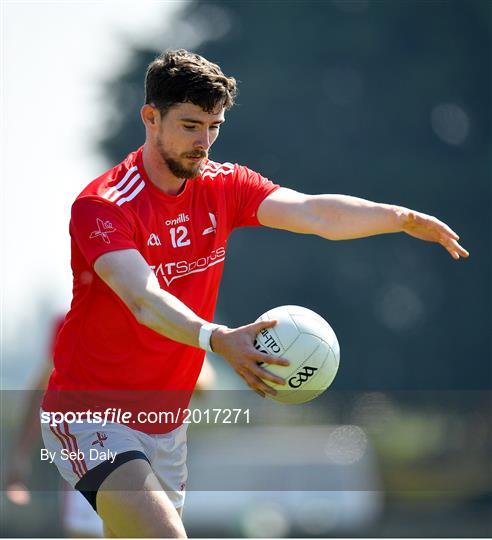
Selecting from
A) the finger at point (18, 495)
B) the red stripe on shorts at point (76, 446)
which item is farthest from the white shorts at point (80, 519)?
the red stripe on shorts at point (76, 446)

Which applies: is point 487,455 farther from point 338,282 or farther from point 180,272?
point 180,272

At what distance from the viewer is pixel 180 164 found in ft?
18.9

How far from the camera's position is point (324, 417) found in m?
22.1

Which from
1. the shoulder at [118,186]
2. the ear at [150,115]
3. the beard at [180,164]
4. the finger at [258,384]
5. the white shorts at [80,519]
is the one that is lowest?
the white shorts at [80,519]

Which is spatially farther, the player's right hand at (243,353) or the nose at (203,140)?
the nose at (203,140)

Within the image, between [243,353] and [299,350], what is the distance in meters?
0.57

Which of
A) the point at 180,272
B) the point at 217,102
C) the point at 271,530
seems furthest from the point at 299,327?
the point at 271,530

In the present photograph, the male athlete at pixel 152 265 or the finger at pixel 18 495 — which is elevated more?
the male athlete at pixel 152 265

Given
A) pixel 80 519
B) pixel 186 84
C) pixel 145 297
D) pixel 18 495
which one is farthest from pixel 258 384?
pixel 80 519

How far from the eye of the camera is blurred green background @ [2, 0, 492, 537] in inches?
1047

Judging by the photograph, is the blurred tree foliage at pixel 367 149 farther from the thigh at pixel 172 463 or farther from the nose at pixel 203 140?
the nose at pixel 203 140

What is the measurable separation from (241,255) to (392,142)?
4829 mm

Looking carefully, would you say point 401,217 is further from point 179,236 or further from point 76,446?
point 76,446

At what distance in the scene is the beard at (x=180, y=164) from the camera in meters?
5.77
